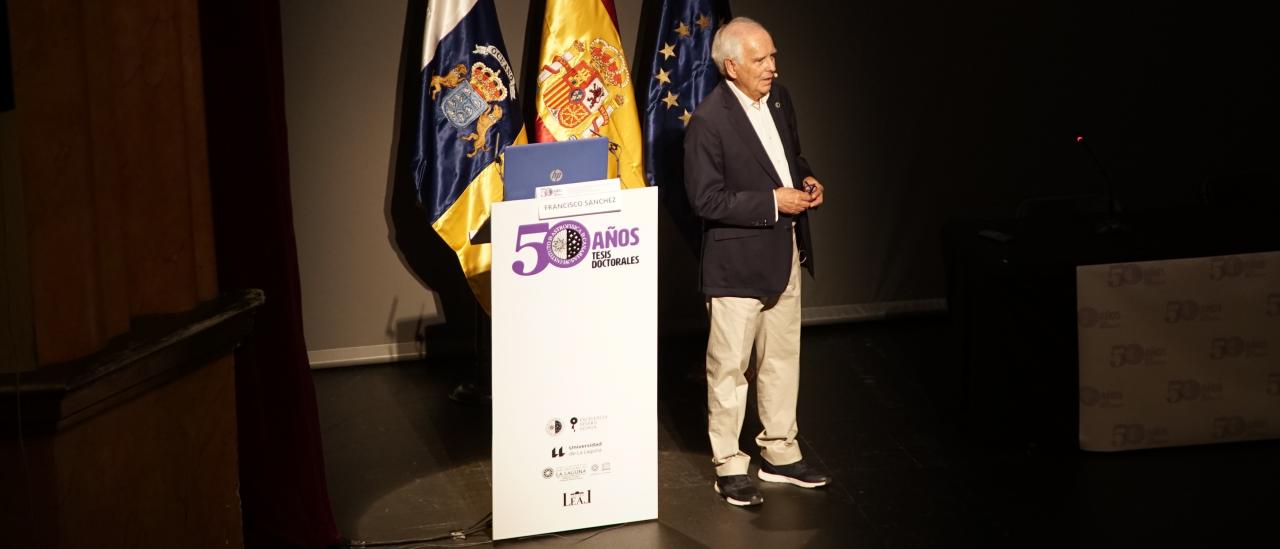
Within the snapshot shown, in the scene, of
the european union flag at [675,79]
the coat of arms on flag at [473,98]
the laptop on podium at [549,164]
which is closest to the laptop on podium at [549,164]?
the laptop on podium at [549,164]

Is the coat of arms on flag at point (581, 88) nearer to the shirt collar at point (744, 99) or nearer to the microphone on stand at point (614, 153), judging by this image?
the microphone on stand at point (614, 153)

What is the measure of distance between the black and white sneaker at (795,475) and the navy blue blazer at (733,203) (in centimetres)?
68

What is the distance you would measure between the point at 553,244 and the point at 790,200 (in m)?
0.83

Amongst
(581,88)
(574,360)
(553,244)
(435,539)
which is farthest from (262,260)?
(581,88)

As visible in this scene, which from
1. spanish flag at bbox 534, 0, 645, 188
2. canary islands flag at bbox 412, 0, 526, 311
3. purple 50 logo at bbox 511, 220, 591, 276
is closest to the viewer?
purple 50 logo at bbox 511, 220, 591, 276

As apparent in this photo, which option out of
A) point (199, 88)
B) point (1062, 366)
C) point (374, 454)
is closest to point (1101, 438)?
point (1062, 366)

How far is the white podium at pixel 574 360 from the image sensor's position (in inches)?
148

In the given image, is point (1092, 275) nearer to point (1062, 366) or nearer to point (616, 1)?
point (1062, 366)

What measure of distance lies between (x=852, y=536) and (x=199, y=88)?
247 centimetres

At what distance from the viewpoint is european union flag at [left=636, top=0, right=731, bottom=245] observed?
5.45 meters

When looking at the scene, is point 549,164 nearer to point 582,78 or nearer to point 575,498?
point 575,498

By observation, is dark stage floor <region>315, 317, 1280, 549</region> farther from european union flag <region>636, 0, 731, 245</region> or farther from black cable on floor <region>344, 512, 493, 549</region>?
european union flag <region>636, 0, 731, 245</region>

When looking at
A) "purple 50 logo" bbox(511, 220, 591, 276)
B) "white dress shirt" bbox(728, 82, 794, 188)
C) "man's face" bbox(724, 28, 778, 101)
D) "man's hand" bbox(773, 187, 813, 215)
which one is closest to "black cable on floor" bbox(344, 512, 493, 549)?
"purple 50 logo" bbox(511, 220, 591, 276)

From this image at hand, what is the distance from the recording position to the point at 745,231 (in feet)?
13.5
